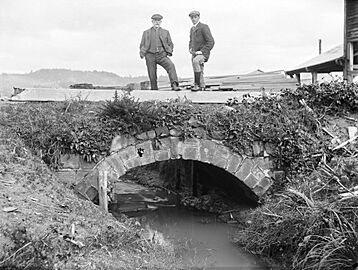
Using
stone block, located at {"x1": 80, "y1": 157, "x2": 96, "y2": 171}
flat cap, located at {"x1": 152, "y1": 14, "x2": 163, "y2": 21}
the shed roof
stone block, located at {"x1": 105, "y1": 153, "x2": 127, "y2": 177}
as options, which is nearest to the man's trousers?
flat cap, located at {"x1": 152, "y1": 14, "x2": 163, "y2": 21}

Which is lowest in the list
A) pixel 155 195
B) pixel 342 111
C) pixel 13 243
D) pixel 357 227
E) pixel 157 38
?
pixel 155 195

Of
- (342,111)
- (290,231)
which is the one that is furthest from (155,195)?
(290,231)

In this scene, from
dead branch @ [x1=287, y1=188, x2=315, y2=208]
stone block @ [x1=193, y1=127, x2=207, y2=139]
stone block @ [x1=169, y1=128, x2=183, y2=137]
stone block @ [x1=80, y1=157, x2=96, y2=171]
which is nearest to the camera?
dead branch @ [x1=287, y1=188, x2=315, y2=208]

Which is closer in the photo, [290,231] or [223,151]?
[290,231]

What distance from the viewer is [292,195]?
8672 millimetres

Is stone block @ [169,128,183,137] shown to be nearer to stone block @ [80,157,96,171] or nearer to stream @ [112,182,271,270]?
stone block @ [80,157,96,171]

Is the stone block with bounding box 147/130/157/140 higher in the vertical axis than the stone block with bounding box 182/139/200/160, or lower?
higher

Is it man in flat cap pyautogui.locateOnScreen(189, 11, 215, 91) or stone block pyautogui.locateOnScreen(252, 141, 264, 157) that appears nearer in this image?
stone block pyautogui.locateOnScreen(252, 141, 264, 157)

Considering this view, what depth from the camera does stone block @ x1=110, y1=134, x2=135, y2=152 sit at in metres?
9.73

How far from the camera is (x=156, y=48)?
37.6ft

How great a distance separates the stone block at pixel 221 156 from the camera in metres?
10.3

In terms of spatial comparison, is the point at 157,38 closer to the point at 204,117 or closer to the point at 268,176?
the point at 204,117

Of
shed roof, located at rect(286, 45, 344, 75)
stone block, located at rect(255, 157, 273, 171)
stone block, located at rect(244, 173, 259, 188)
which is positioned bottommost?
stone block, located at rect(244, 173, 259, 188)

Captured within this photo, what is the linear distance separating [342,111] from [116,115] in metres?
4.99
